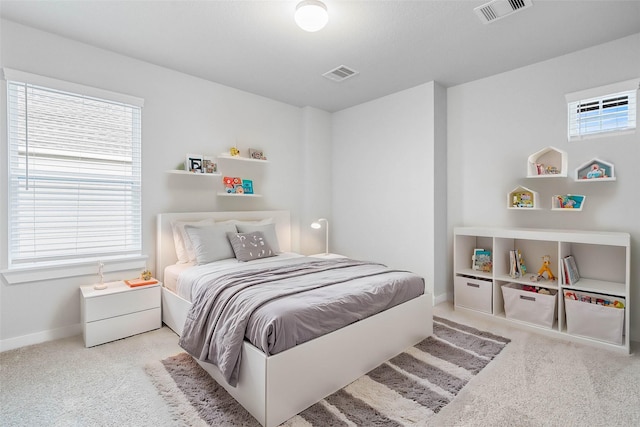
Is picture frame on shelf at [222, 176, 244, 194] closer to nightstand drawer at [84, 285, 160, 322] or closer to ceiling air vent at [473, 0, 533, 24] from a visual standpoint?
nightstand drawer at [84, 285, 160, 322]

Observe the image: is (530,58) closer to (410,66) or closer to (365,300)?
(410,66)

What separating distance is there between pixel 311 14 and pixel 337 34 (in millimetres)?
559

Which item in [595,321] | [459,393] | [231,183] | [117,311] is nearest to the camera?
[459,393]

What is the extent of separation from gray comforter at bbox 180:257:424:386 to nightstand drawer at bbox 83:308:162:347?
A: 2.41ft

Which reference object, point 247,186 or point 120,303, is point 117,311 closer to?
point 120,303

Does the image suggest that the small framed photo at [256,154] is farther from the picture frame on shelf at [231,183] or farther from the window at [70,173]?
the window at [70,173]

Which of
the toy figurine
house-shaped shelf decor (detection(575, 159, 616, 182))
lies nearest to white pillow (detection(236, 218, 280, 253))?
the toy figurine

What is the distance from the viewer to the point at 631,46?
8.88ft

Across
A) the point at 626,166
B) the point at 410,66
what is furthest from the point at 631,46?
the point at 410,66

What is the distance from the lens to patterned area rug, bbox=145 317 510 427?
175 centimetres

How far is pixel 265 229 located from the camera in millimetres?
3699

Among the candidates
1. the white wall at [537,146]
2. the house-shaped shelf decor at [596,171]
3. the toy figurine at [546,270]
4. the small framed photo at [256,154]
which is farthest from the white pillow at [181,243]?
the house-shaped shelf decor at [596,171]

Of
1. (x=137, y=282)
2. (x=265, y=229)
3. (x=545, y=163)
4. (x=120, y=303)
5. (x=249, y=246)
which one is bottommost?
(x=120, y=303)

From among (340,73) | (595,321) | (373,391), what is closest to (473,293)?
(595,321)
